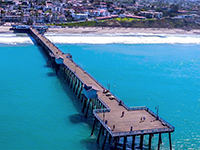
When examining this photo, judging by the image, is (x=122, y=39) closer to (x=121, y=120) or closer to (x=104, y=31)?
(x=104, y=31)

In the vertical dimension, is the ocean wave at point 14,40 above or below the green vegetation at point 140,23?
below

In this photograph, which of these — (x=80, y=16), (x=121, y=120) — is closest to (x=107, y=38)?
(x=80, y=16)

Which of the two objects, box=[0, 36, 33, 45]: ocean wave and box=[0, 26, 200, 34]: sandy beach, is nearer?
box=[0, 36, 33, 45]: ocean wave

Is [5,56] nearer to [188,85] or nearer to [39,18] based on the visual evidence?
[188,85]

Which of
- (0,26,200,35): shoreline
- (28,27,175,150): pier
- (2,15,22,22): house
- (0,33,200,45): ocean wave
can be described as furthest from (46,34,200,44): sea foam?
(28,27,175,150): pier

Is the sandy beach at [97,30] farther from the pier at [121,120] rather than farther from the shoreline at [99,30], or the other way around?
the pier at [121,120]

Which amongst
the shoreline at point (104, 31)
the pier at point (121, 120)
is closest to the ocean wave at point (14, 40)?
the shoreline at point (104, 31)

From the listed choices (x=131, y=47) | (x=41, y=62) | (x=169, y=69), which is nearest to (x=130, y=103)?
(x=169, y=69)

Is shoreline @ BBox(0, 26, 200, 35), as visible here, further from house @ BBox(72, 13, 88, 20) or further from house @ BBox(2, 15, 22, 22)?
house @ BBox(72, 13, 88, 20)
